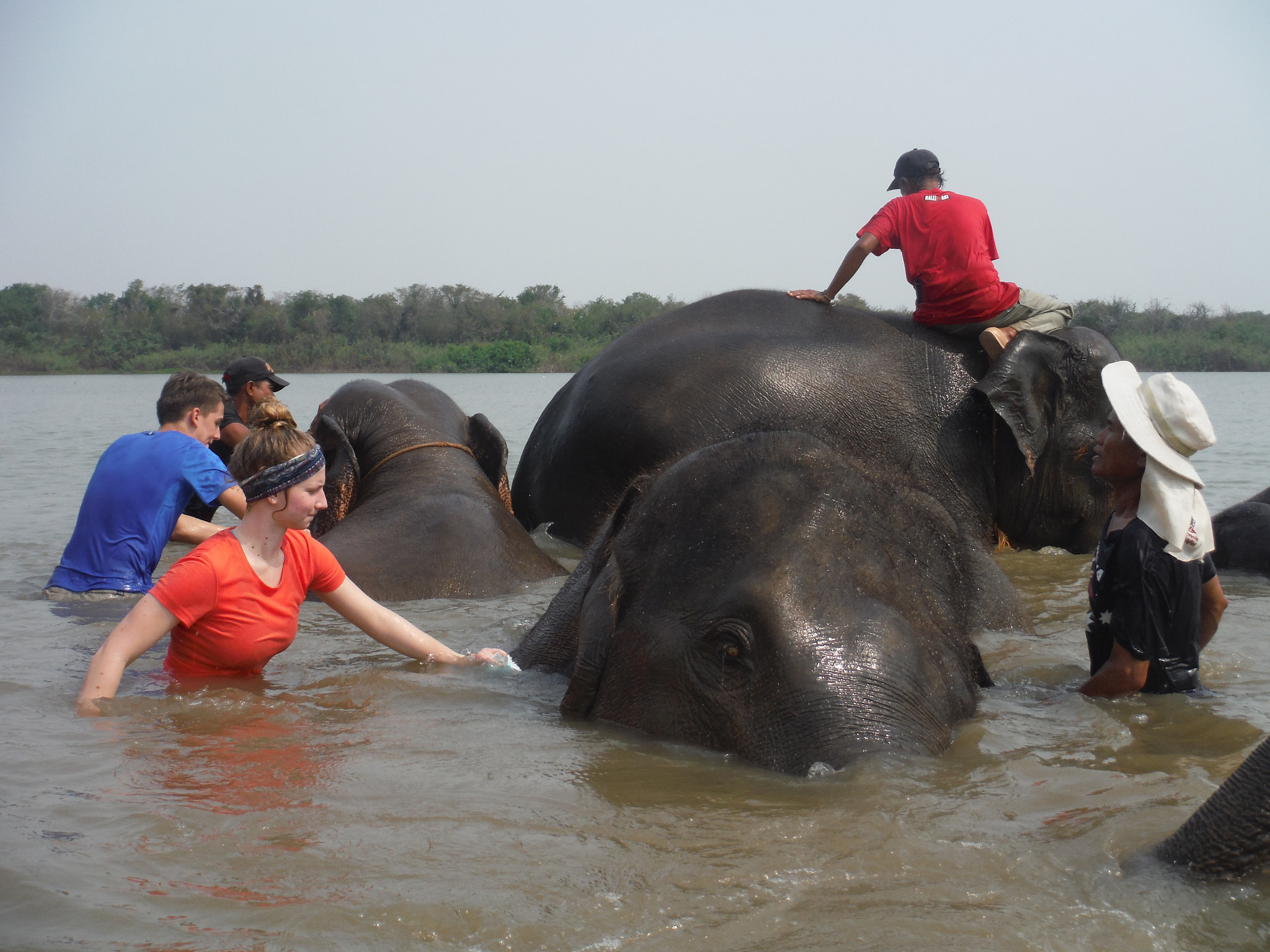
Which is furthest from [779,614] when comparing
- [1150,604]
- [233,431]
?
[233,431]

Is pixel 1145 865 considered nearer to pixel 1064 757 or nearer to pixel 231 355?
pixel 1064 757

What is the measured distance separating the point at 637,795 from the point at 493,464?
16.9 ft

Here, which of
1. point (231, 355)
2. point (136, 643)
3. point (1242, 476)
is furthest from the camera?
point (231, 355)

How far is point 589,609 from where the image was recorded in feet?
12.2

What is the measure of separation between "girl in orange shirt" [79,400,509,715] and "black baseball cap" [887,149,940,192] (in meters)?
5.03

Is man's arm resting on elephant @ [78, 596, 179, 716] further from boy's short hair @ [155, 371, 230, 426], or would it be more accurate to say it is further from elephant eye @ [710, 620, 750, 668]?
boy's short hair @ [155, 371, 230, 426]

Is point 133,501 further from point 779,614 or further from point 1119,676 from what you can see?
point 1119,676

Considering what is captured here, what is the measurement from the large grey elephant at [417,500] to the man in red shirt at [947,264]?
7.92 ft

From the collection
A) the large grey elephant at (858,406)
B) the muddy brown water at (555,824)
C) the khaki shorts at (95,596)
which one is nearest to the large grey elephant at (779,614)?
the muddy brown water at (555,824)

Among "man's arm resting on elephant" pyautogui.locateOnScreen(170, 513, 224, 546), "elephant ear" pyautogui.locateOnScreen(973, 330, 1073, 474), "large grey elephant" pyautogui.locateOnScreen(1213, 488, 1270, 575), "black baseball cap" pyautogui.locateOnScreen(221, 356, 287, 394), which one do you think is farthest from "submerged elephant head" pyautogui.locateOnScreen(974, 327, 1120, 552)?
"black baseball cap" pyautogui.locateOnScreen(221, 356, 287, 394)

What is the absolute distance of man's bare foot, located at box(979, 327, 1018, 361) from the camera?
759 centimetres

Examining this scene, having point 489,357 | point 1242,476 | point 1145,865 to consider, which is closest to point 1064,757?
point 1145,865

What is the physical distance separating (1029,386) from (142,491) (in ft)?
16.8

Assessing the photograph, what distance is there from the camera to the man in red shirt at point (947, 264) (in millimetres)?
7770
